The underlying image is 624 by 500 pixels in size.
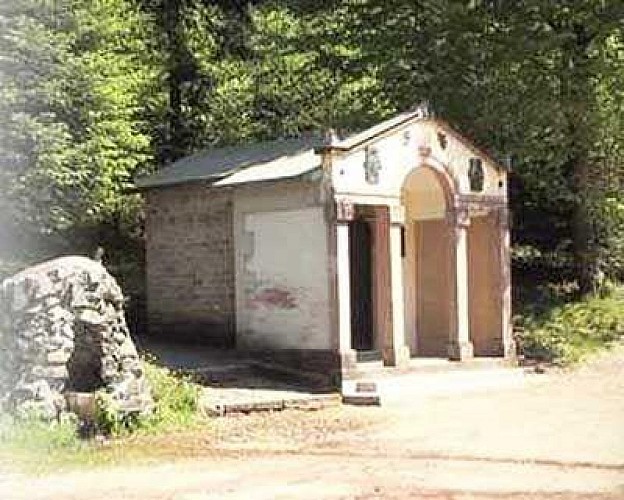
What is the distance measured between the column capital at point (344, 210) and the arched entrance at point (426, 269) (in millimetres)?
3287

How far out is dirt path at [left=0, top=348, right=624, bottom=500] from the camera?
10320mm

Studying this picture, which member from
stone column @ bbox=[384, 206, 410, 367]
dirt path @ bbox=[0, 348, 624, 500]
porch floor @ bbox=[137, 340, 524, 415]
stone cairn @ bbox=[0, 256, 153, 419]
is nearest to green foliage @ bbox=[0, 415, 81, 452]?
stone cairn @ bbox=[0, 256, 153, 419]

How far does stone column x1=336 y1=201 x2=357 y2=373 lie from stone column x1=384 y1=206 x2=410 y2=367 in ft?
3.81

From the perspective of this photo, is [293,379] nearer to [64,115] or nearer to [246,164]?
[246,164]

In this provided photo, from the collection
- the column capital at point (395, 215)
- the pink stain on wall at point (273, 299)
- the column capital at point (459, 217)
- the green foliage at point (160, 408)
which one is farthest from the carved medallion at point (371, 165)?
the green foliage at point (160, 408)

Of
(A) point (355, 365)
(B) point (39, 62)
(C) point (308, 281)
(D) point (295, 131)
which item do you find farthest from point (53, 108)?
(D) point (295, 131)

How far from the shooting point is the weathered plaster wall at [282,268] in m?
19.3

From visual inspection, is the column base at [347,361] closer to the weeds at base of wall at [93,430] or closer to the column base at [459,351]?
the column base at [459,351]

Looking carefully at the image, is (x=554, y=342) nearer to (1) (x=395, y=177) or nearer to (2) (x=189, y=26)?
(1) (x=395, y=177)

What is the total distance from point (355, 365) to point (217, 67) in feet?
49.9

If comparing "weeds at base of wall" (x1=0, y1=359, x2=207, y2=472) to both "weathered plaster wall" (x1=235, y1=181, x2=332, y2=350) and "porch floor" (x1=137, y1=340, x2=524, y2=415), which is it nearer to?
"porch floor" (x1=137, y1=340, x2=524, y2=415)

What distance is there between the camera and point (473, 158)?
21.9 meters

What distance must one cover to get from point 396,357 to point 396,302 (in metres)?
0.96

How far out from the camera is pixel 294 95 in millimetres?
31562
